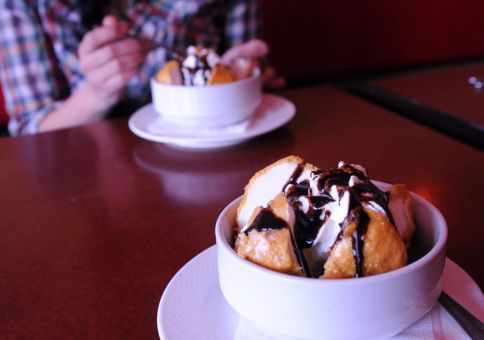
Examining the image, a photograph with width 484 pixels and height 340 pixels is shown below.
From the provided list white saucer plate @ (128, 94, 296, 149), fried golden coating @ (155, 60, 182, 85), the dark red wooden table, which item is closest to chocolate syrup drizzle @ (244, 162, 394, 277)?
the dark red wooden table

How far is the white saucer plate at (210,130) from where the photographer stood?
80 cm

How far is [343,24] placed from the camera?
319 cm

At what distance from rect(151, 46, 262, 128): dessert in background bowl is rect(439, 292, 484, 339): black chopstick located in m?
0.53

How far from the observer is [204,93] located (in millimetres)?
807

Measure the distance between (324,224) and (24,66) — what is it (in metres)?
1.16

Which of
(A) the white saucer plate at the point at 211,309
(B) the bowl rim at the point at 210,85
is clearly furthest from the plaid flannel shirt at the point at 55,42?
(A) the white saucer plate at the point at 211,309

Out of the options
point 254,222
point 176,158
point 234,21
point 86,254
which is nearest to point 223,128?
point 176,158

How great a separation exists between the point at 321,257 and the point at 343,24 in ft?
10.0

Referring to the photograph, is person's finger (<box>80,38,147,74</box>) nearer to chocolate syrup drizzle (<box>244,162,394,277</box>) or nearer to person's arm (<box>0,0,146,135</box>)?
person's arm (<box>0,0,146,135</box>)

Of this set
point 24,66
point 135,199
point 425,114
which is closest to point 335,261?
point 135,199

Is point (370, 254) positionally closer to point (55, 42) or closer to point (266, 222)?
point (266, 222)

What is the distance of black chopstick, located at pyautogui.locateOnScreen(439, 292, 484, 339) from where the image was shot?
0.32 metres

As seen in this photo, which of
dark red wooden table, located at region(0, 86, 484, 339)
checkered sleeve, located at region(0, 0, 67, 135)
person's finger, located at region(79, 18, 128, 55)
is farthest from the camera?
checkered sleeve, located at region(0, 0, 67, 135)

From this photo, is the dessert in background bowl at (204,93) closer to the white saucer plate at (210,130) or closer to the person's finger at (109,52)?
the white saucer plate at (210,130)
